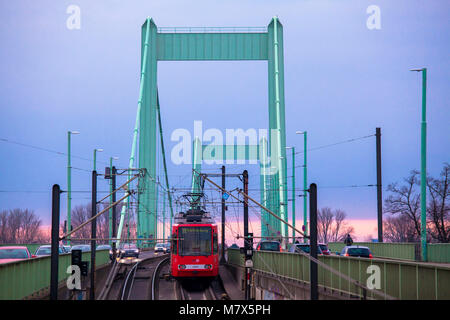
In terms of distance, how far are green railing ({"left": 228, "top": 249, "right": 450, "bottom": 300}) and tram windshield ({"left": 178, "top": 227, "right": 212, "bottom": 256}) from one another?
18.2ft

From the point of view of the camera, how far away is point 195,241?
107ft

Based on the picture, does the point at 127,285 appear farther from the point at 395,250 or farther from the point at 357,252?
the point at 395,250

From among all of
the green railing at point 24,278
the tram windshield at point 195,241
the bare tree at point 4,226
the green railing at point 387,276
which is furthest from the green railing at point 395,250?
the bare tree at point 4,226

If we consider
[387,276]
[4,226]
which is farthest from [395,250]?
[4,226]

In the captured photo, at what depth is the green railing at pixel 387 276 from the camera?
15.2 metres

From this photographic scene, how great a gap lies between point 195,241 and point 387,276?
15.5m

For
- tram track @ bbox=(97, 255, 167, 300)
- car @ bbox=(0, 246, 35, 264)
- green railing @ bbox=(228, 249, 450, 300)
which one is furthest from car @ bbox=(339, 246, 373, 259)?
car @ bbox=(0, 246, 35, 264)

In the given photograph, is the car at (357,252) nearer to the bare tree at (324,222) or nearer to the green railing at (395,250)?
the green railing at (395,250)

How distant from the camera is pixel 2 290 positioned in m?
17.5

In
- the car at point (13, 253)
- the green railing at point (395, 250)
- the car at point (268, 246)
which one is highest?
the car at point (13, 253)
